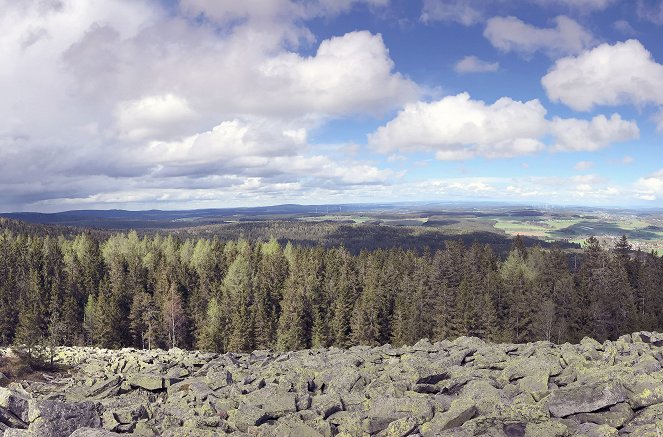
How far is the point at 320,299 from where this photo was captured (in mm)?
95312

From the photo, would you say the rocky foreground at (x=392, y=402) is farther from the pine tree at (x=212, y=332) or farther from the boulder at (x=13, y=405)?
the pine tree at (x=212, y=332)

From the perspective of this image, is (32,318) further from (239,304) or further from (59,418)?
(59,418)

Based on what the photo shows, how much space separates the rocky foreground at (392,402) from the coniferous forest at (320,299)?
46.2 metres

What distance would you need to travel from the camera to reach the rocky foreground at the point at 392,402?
57.0ft

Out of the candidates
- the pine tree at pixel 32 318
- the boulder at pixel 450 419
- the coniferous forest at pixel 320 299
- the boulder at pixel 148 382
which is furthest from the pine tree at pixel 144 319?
the boulder at pixel 450 419

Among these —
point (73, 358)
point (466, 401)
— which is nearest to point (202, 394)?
point (466, 401)

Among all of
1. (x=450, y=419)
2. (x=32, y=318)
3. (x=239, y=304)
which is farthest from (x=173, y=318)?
(x=450, y=419)

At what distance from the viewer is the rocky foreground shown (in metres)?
17.4

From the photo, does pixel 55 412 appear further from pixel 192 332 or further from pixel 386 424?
pixel 192 332


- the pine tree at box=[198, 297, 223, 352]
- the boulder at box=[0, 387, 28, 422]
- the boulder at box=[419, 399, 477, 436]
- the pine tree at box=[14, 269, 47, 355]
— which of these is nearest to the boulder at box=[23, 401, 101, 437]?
the boulder at box=[0, 387, 28, 422]

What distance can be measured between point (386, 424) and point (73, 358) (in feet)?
219

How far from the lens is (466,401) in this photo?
19281 mm

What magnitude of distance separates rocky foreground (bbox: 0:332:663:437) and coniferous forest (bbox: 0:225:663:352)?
151 ft

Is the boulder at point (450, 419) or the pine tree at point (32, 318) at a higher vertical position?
the boulder at point (450, 419)
